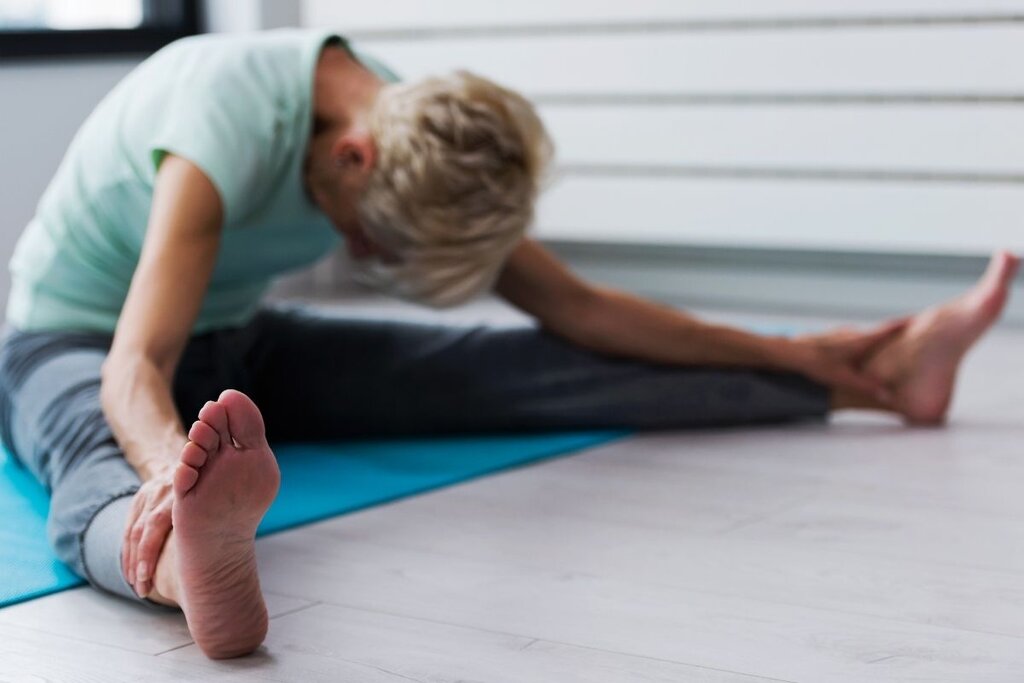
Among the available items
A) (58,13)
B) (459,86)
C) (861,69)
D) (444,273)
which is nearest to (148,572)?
(444,273)

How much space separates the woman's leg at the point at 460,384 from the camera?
2070mm

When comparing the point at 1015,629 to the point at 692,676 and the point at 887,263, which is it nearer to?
the point at 692,676

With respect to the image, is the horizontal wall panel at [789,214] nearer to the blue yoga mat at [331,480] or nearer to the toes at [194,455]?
the blue yoga mat at [331,480]

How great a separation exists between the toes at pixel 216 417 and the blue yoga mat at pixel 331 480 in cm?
41

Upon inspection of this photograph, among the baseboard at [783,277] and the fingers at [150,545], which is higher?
the fingers at [150,545]

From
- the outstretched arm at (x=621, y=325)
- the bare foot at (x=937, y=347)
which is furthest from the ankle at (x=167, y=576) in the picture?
the bare foot at (x=937, y=347)

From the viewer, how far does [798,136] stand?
3.28 m

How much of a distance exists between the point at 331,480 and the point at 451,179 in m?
0.45

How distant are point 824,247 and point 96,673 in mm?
2474

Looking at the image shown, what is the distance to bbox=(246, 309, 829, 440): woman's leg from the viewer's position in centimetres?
207

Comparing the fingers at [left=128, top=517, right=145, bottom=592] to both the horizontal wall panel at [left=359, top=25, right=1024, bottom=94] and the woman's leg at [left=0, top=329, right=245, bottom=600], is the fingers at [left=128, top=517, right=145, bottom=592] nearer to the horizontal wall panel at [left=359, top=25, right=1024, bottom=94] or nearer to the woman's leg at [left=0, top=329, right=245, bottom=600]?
the woman's leg at [left=0, top=329, right=245, bottom=600]

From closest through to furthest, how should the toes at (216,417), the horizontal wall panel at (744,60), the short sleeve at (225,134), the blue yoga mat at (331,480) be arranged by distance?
the toes at (216,417), the blue yoga mat at (331,480), the short sleeve at (225,134), the horizontal wall panel at (744,60)

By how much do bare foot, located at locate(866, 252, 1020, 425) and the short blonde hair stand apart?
0.71m

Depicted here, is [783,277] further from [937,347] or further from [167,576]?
[167,576]
